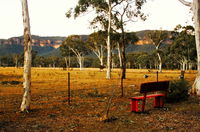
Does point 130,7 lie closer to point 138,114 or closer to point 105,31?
point 105,31

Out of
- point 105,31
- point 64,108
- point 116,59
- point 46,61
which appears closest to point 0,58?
point 46,61

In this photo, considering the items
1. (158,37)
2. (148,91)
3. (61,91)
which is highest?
(158,37)

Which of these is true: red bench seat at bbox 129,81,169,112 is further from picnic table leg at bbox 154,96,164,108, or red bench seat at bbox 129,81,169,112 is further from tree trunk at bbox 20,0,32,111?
tree trunk at bbox 20,0,32,111

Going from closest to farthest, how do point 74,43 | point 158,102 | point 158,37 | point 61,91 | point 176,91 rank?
point 158,102 → point 176,91 → point 61,91 → point 158,37 → point 74,43

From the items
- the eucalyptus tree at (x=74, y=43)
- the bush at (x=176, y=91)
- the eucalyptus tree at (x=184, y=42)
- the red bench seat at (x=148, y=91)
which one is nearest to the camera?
the red bench seat at (x=148, y=91)

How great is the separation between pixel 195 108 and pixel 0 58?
14915cm

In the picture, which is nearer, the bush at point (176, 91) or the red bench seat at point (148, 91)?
the red bench seat at point (148, 91)

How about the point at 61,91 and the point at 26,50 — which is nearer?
the point at 26,50

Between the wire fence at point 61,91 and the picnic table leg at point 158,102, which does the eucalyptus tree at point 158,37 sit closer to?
the wire fence at point 61,91

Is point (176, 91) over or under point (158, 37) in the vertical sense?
under

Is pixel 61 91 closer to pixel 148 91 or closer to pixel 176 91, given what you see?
pixel 176 91

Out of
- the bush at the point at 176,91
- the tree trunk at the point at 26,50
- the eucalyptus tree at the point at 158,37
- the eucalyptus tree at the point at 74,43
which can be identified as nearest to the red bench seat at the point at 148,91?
the bush at the point at 176,91

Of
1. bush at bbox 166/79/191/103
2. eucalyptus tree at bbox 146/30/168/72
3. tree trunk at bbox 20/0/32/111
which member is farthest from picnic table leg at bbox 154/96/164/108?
eucalyptus tree at bbox 146/30/168/72

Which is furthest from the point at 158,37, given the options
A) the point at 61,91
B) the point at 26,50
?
the point at 26,50
